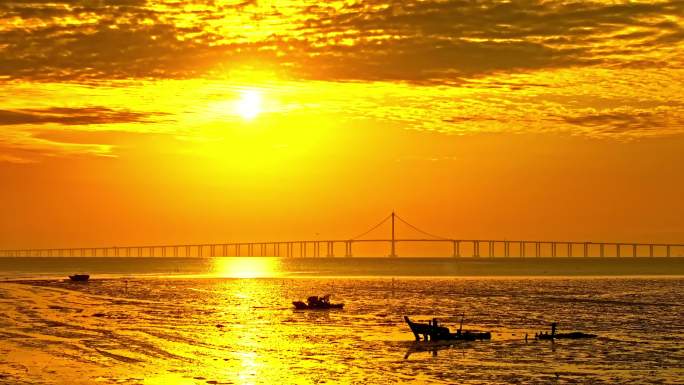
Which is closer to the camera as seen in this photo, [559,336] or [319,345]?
[319,345]

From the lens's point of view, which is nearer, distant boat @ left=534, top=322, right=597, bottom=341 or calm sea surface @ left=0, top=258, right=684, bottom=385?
calm sea surface @ left=0, top=258, right=684, bottom=385

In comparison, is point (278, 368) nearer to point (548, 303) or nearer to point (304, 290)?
point (548, 303)

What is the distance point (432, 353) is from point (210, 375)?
50.5 feet

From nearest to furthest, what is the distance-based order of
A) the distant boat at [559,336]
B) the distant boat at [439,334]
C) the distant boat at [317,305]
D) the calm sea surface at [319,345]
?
1. the calm sea surface at [319,345]
2. the distant boat at [439,334]
3. the distant boat at [559,336]
4. the distant boat at [317,305]

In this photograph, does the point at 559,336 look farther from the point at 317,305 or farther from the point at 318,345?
the point at 317,305

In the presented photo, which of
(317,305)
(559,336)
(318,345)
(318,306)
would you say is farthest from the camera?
(317,305)

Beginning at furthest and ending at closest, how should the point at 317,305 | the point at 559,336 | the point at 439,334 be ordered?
the point at 317,305 < the point at 559,336 < the point at 439,334

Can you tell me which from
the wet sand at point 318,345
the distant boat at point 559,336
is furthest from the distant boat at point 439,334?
the distant boat at point 559,336

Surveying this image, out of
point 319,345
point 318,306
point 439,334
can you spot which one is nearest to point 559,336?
point 439,334

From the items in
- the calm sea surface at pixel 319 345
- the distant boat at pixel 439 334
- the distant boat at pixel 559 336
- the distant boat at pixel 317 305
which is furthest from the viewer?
the distant boat at pixel 317 305

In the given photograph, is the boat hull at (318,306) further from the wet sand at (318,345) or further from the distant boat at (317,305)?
the wet sand at (318,345)

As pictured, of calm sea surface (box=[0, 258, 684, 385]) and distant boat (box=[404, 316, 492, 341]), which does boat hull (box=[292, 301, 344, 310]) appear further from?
distant boat (box=[404, 316, 492, 341])

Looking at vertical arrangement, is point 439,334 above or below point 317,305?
above

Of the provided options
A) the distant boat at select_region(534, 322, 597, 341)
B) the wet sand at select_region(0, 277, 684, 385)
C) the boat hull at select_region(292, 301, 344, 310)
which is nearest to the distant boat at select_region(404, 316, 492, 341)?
the wet sand at select_region(0, 277, 684, 385)
